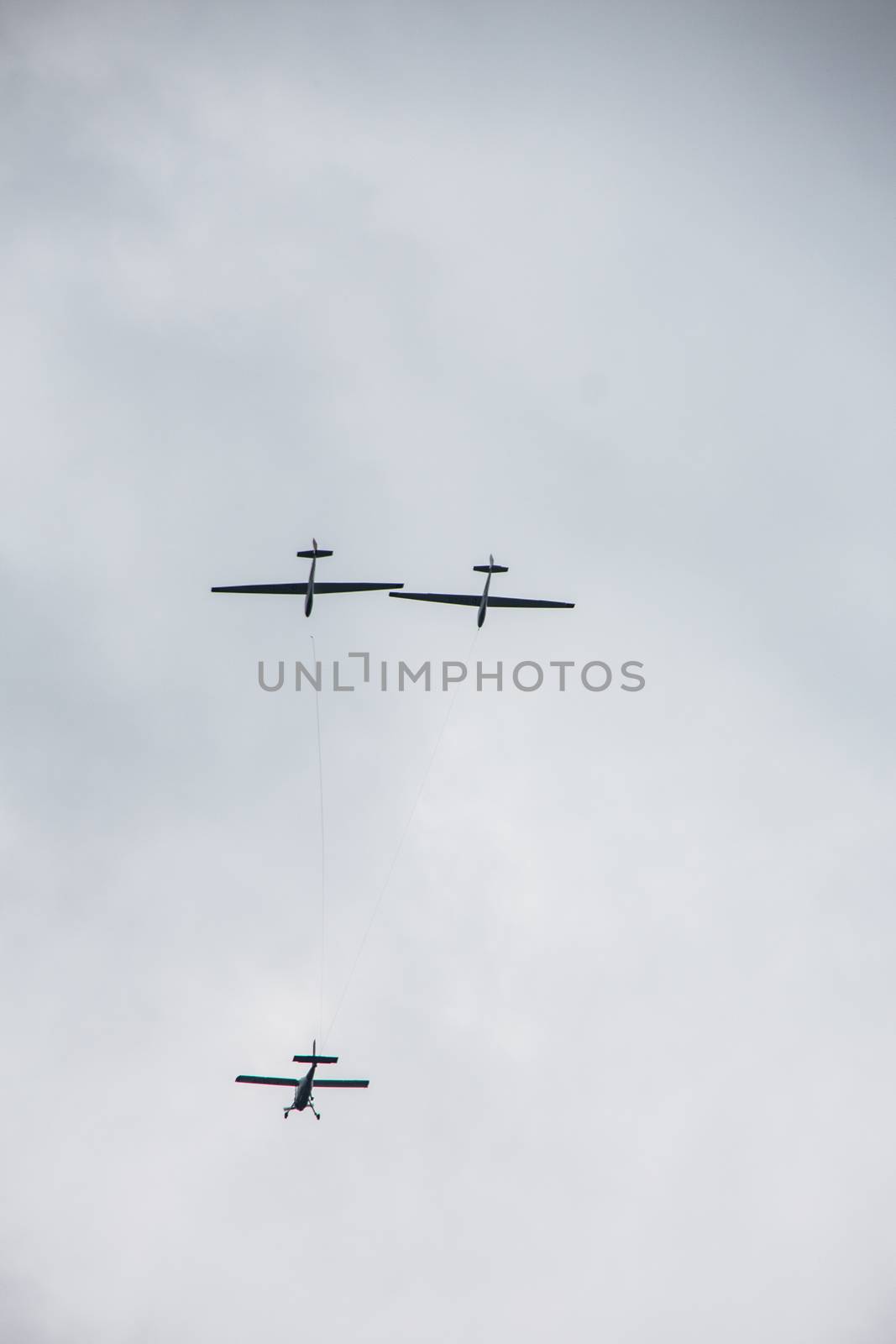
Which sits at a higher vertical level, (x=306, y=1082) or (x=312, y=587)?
(x=312, y=587)

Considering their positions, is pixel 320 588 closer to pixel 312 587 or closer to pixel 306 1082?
pixel 312 587

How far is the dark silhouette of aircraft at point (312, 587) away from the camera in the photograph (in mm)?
70000

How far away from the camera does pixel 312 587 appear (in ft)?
231

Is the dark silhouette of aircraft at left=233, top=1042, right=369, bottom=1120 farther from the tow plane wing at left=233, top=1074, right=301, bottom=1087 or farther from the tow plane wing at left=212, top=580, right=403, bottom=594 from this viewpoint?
the tow plane wing at left=212, top=580, right=403, bottom=594

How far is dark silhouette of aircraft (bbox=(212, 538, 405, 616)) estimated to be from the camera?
70.0 meters

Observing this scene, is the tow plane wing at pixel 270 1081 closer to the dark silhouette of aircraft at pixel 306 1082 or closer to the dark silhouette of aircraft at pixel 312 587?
the dark silhouette of aircraft at pixel 306 1082

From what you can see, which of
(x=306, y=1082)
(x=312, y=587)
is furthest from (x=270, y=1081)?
(x=312, y=587)

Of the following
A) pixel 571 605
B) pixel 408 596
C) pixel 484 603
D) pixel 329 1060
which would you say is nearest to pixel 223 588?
pixel 408 596

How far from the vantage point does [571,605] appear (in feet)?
253

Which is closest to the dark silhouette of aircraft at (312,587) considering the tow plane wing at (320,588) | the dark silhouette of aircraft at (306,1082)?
the tow plane wing at (320,588)

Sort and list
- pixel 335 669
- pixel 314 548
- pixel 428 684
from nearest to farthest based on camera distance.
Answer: pixel 314 548
pixel 335 669
pixel 428 684

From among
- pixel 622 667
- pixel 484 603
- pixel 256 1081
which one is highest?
pixel 622 667

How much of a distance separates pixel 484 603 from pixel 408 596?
533 centimetres

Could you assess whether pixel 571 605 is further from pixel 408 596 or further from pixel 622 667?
pixel 622 667
